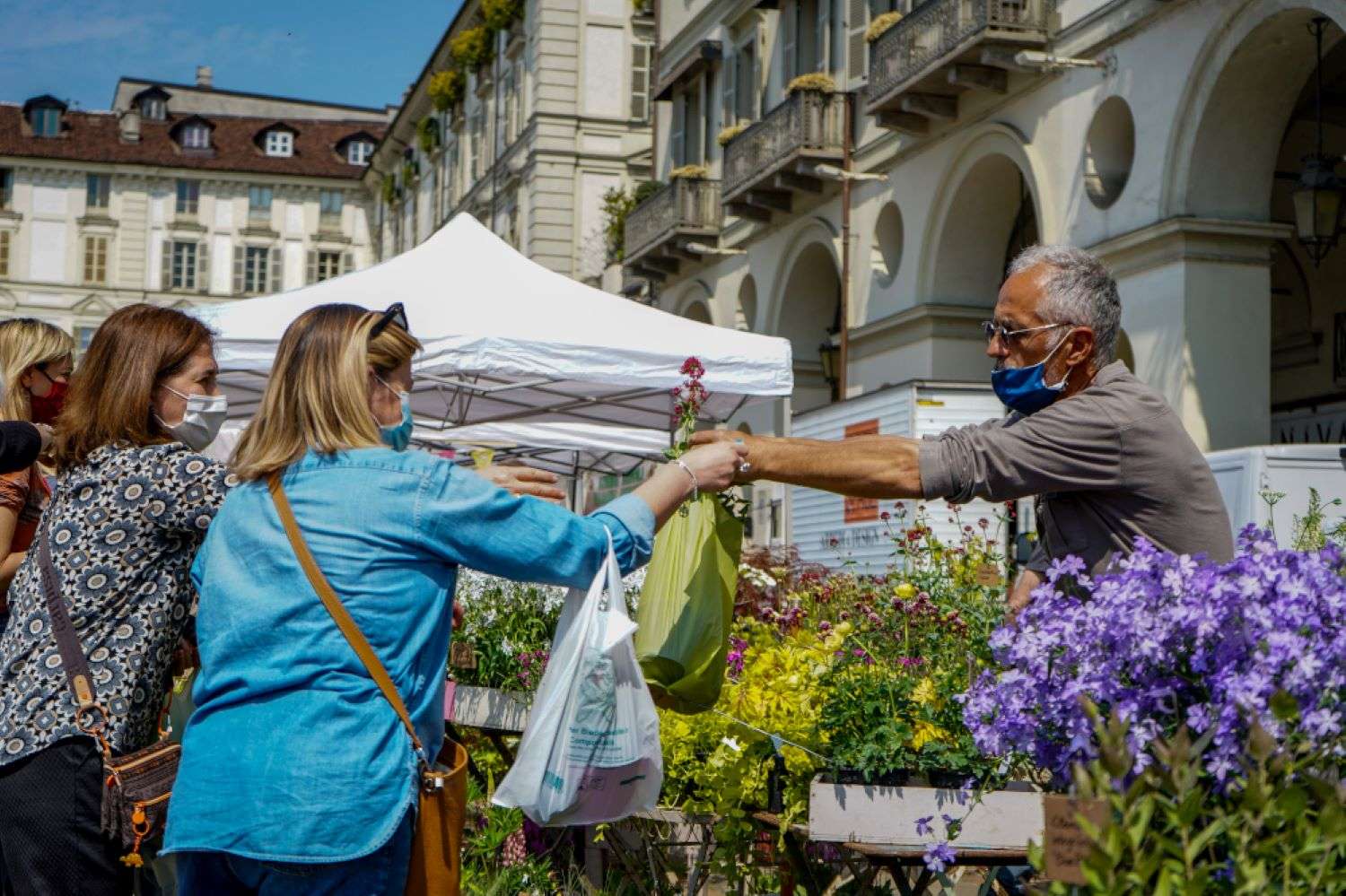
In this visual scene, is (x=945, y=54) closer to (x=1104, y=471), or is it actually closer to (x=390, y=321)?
(x=1104, y=471)

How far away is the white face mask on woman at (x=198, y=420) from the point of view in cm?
367

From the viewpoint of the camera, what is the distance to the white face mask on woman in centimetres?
367

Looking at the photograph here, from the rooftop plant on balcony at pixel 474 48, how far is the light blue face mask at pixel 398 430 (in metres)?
41.6

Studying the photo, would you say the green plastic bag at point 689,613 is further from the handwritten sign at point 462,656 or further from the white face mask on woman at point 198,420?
the handwritten sign at point 462,656

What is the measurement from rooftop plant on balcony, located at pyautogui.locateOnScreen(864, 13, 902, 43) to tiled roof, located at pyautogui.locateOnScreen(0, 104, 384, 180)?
5342 centimetres

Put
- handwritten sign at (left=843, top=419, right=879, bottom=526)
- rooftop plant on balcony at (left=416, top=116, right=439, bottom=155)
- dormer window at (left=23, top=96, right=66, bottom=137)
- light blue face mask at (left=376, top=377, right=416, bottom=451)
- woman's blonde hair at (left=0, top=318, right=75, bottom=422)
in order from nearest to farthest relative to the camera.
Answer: light blue face mask at (left=376, top=377, right=416, bottom=451)
woman's blonde hair at (left=0, top=318, right=75, bottom=422)
handwritten sign at (left=843, top=419, right=879, bottom=526)
rooftop plant on balcony at (left=416, top=116, right=439, bottom=155)
dormer window at (left=23, top=96, right=66, bottom=137)

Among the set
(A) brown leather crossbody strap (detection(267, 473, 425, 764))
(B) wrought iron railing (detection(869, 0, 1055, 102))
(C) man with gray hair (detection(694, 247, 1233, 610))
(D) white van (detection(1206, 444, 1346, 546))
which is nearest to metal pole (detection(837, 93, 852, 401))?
(B) wrought iron railing (detection(869, 0, 1055, 102))

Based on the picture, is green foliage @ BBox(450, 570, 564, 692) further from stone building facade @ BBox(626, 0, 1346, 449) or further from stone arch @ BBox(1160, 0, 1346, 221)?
stone arch @ BBox(1160, 0, 1346, 221)

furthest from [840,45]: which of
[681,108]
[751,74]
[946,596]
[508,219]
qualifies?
[508,219]

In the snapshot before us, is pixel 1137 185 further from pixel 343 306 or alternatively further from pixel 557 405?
pixel 343 306

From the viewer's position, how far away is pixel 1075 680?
268cm

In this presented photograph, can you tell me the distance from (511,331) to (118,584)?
5.67 metres

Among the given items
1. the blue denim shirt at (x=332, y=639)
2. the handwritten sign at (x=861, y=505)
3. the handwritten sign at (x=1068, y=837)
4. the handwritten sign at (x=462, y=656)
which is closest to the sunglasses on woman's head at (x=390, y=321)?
the blue denim shirt at (x=332, y=639)

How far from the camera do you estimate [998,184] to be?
64.3 ft
